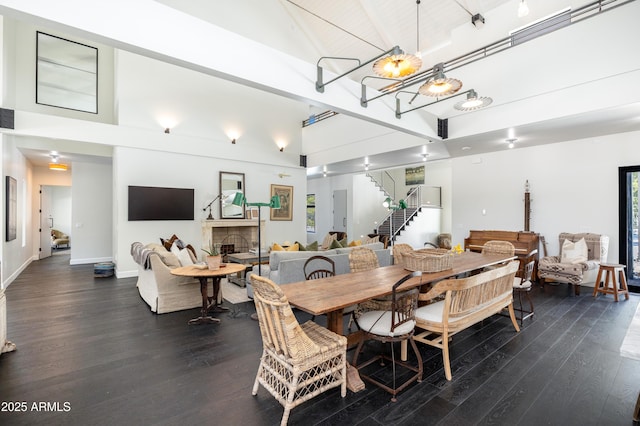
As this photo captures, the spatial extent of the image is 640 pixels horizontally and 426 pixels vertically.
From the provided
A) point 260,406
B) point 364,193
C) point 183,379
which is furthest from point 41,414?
point 364,193

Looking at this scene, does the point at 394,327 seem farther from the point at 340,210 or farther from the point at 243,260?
the point at 340,210

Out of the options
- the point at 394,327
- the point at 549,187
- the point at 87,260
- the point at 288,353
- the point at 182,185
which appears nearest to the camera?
the point at 288,353

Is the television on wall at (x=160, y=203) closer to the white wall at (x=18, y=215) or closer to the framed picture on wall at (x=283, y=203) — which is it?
the white wall at (x=18, y=215)

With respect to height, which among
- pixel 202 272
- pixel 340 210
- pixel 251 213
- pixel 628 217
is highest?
pixel 340 210

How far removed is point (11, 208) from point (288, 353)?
6.97m

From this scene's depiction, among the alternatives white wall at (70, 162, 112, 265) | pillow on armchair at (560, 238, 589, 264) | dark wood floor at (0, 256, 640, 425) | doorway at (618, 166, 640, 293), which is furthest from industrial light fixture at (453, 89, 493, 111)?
white wall at (70, 162, 112, 265)

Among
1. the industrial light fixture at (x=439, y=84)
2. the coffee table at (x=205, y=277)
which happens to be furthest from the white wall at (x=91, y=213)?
the industrial light fixture at (x=439, y=84)

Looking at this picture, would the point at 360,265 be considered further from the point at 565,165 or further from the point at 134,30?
the point at 565,165

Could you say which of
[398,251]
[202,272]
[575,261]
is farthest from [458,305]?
[575,261]

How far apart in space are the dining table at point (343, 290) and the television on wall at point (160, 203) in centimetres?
543

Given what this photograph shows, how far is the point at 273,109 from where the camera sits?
8.76 m

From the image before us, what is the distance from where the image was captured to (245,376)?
2.52 meters

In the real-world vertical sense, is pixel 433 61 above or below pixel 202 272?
above

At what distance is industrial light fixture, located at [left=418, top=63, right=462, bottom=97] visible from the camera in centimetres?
291
